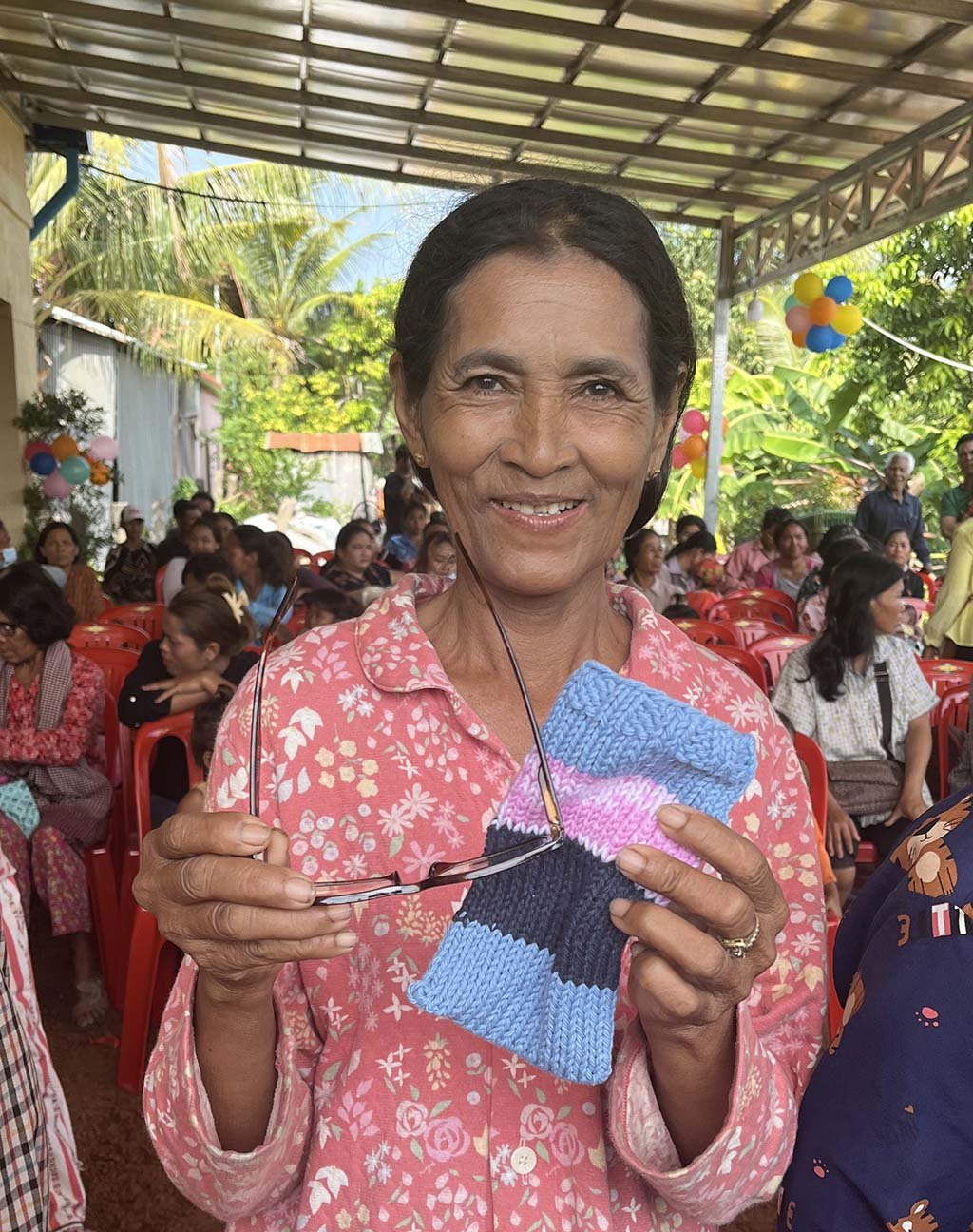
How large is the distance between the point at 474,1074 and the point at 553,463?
56 centimetres

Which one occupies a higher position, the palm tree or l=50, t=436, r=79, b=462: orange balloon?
the palm tree

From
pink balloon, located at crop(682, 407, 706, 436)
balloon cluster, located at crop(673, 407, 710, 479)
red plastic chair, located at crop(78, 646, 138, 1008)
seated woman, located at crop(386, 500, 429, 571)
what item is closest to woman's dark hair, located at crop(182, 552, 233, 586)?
red plastic chair, located at crop(78, 646, 138, 1008)

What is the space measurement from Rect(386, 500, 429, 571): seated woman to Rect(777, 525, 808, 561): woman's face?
244 centimetres

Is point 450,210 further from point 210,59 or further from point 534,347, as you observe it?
point 210,59

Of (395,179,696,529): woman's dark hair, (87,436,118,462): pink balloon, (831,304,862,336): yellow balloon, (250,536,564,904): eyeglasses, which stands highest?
(831,304,862,336): yellow balloon

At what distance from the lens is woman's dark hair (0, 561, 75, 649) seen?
152 inches

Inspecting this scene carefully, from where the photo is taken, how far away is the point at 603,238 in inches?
43.0

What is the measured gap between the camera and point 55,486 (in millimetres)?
11133

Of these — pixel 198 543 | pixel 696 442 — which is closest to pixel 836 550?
pixel 198 543

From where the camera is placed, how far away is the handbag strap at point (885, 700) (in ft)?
13.0

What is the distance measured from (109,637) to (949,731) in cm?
365

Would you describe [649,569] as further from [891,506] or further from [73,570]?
[73,570]

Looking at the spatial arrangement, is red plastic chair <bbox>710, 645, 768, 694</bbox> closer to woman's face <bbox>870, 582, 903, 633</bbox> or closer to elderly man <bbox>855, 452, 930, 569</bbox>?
woman's face <bbox>870, 582, 903, 633</bbox>

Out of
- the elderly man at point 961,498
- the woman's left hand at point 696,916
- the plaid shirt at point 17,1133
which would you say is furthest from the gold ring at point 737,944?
the elderly man at point 961,498
